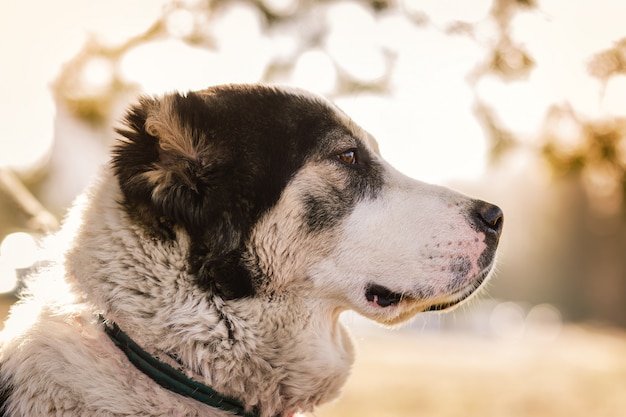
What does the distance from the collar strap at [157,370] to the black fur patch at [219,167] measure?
0.35 meters

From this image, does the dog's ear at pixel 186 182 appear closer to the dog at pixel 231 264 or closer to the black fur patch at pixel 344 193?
the dog at pixel 231 264

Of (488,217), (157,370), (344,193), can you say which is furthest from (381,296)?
(157,370)

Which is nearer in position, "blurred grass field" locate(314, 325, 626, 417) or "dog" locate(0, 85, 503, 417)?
"dog" locate(0, 85, 503, 417)

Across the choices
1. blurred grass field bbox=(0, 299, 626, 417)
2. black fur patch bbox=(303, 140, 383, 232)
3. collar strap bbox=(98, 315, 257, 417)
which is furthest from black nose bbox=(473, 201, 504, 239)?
collar strap bbox=(98, 315, 257, 417)

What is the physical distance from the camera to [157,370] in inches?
103

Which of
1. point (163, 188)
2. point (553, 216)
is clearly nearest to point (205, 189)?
point (163, 188)

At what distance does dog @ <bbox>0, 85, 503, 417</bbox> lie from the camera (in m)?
2.64

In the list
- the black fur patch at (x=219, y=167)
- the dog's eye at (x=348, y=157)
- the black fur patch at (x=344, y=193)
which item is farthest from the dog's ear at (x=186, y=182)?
the dog's eye at (x=348, y=157)

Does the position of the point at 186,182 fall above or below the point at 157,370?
above

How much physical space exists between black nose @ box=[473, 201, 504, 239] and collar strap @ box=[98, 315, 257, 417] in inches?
53.8

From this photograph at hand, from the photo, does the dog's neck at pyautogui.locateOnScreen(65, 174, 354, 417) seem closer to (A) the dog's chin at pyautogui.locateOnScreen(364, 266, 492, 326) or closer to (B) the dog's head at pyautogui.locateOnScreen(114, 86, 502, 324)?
(B) the dog's head at pyautogui.locateOnScreen(114, 86, 502, 324)

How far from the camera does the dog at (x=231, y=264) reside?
8.66 ft

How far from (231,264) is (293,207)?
398mm

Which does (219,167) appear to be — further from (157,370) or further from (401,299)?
(401,299)
